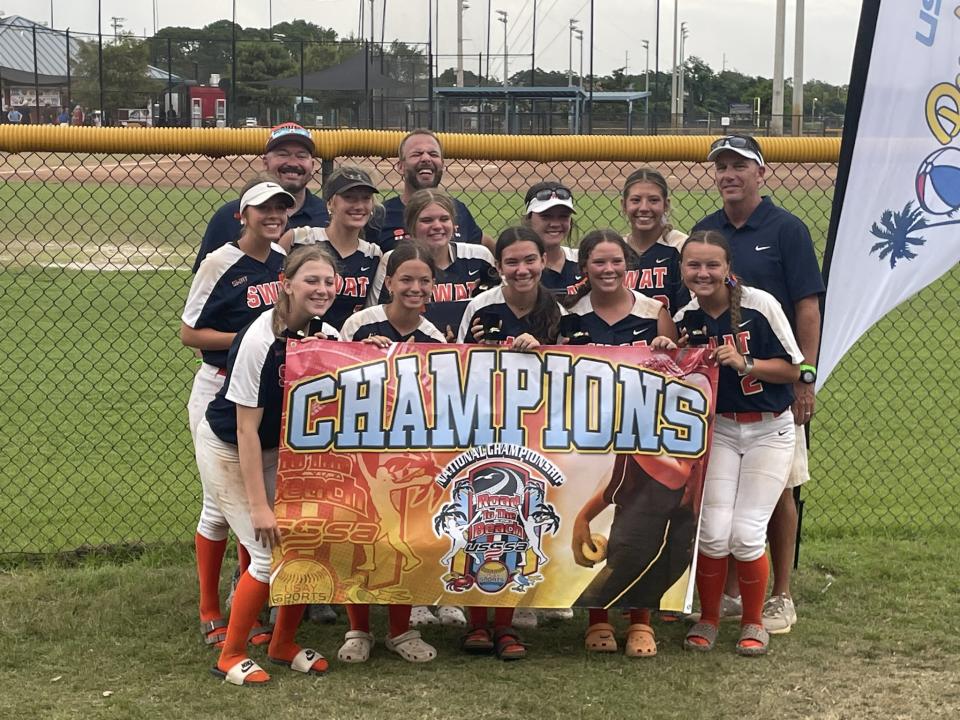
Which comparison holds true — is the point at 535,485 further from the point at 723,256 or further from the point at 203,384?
the point at 203,384

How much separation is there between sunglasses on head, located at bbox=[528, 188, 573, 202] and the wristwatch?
1164 millimetres

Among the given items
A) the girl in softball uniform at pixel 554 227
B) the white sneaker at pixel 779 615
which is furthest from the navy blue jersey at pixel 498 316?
the white sneaker at pixel 779 615

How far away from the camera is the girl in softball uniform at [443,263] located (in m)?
4.82

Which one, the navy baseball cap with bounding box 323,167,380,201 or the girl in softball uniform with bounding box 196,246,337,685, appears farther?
the navy baseball cap with bounding box 323,167,380,201

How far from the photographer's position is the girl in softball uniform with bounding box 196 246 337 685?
169 inches

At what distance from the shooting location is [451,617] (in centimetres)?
501

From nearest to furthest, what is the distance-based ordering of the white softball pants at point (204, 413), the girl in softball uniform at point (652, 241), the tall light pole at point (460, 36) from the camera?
the white softball pants at point (204, 413)
the girl in softball uniform at point (652, 241)
the tall light pole at point (460, 36)

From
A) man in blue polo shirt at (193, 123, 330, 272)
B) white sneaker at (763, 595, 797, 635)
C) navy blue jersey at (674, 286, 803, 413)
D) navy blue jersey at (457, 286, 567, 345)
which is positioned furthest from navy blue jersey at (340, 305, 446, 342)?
A: white sneaker at (763, 595, 797, 635)

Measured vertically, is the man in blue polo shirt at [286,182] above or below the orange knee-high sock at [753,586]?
above

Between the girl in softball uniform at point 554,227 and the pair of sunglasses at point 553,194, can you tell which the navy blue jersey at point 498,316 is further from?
the pair of sunglasses at point 553,194

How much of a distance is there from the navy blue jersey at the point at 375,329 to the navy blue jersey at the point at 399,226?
24.6 inches

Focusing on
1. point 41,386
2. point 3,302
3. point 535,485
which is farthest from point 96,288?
point 535,485

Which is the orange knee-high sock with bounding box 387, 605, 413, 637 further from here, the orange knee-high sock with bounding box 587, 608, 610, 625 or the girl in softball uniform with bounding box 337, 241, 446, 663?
the orange knee-high sock with bounding box 587, 608, 610, 625

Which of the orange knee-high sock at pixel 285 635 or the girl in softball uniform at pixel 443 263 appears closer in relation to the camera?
the orange knee-high sock at pixel 285 635
